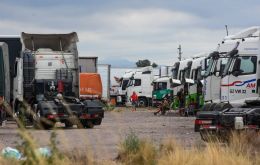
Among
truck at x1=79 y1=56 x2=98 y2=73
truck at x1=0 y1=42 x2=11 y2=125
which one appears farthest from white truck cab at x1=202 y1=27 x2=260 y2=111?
truck at x1=79 y1=56 x2=98 y2=73

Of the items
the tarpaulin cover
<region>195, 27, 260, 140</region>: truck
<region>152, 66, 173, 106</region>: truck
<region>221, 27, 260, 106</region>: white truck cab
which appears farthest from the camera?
<region>152, 66, 173, 106</region>: truck

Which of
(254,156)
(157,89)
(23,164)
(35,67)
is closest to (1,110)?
(35,67)

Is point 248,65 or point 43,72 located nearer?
point 248,65

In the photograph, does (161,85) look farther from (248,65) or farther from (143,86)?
(248,65)

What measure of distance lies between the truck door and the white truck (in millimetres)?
35208

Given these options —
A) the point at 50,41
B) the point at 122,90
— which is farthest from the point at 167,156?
the point at 122,90

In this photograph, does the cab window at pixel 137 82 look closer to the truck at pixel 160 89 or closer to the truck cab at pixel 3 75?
the truck at pixel 160 89

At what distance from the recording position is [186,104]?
35906 mm

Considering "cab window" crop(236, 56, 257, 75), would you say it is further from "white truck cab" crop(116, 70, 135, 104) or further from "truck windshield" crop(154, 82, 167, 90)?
"white truck cab" crop(116, 70, 135, 104)

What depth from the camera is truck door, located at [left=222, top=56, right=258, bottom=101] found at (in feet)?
66.9

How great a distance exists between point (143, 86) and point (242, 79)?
36.3 m

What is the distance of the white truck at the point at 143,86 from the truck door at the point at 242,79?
35208mm

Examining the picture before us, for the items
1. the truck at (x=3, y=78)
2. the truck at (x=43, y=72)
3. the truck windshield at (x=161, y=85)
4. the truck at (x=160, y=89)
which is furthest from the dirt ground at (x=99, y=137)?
the truck windshield at (x=161, y=85)

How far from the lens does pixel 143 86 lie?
5672 cm
